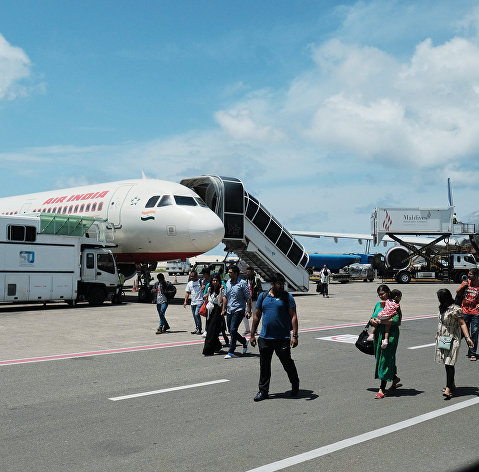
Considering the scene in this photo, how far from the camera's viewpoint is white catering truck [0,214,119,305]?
22297mm

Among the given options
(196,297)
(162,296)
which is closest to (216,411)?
(196,297)

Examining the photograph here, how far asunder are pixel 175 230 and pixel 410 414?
60.5 feet

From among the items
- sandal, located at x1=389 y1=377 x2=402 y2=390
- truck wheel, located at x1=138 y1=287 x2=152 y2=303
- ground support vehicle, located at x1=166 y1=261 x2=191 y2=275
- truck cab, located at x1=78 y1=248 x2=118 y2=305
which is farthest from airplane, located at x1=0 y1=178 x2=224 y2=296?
ground support vehicle, located at x1=166 y1=261 x2=191 y2=275

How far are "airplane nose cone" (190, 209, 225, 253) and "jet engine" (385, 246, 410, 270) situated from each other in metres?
29.8

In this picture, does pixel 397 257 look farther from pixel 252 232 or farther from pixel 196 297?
pixel 196 297

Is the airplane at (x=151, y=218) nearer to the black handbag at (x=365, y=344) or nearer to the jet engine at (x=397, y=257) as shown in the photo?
the black handbag at (x=365, y=344)

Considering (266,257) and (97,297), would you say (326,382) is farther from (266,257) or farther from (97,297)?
(266,257)

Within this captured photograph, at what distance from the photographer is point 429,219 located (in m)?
49.8

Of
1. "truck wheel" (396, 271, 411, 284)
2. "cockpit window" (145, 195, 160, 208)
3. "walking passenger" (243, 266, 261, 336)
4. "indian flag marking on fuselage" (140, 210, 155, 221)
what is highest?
"cockpit window" (145, 195, 160, 208)

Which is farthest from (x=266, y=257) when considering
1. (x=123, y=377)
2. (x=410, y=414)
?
(x=410, y=414)

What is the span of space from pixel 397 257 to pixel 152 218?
31477mm

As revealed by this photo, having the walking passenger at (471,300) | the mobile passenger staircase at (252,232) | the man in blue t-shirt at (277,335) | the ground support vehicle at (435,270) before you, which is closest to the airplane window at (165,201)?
the mobile passenger staircase at (252,232)

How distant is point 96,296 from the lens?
25.0 metres

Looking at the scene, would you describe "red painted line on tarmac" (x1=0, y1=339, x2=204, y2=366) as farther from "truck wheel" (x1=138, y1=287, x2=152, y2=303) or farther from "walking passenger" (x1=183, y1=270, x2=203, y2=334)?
"truck wheel" (x1=138, y1=287, x2=152, y2=303)
